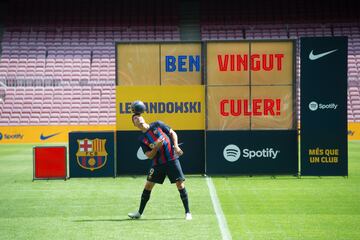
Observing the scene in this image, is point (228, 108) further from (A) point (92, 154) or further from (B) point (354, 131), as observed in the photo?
(B) point (354, 131)

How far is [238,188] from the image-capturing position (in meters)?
15.5

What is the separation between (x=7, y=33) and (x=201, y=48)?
29.1 meters

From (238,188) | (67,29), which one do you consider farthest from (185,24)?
(238,188)

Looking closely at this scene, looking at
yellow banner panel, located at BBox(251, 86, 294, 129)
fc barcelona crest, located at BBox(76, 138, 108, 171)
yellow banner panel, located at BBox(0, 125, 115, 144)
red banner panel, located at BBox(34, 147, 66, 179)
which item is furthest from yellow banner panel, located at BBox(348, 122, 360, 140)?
red banner panel, located at BBox(34, 147, 66, 179)

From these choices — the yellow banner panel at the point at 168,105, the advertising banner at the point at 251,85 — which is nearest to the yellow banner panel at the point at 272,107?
the advertising banner at the point at 251,85

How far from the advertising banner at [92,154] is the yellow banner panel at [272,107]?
4.03 metres

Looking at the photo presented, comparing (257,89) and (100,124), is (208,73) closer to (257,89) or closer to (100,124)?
(257,89)

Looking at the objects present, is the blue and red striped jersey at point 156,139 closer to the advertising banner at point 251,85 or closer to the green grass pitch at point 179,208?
the green grass pitch at point 179,208

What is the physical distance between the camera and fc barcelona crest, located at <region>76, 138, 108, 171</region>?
17984 millimetres

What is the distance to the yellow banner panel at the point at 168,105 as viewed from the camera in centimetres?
1817

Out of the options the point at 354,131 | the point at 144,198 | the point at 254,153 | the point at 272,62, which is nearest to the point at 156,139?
the point at 144,198

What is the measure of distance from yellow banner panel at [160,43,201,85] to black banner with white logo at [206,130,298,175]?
1879mm

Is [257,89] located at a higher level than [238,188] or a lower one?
higher

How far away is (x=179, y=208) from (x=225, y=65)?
6985 millimetres
